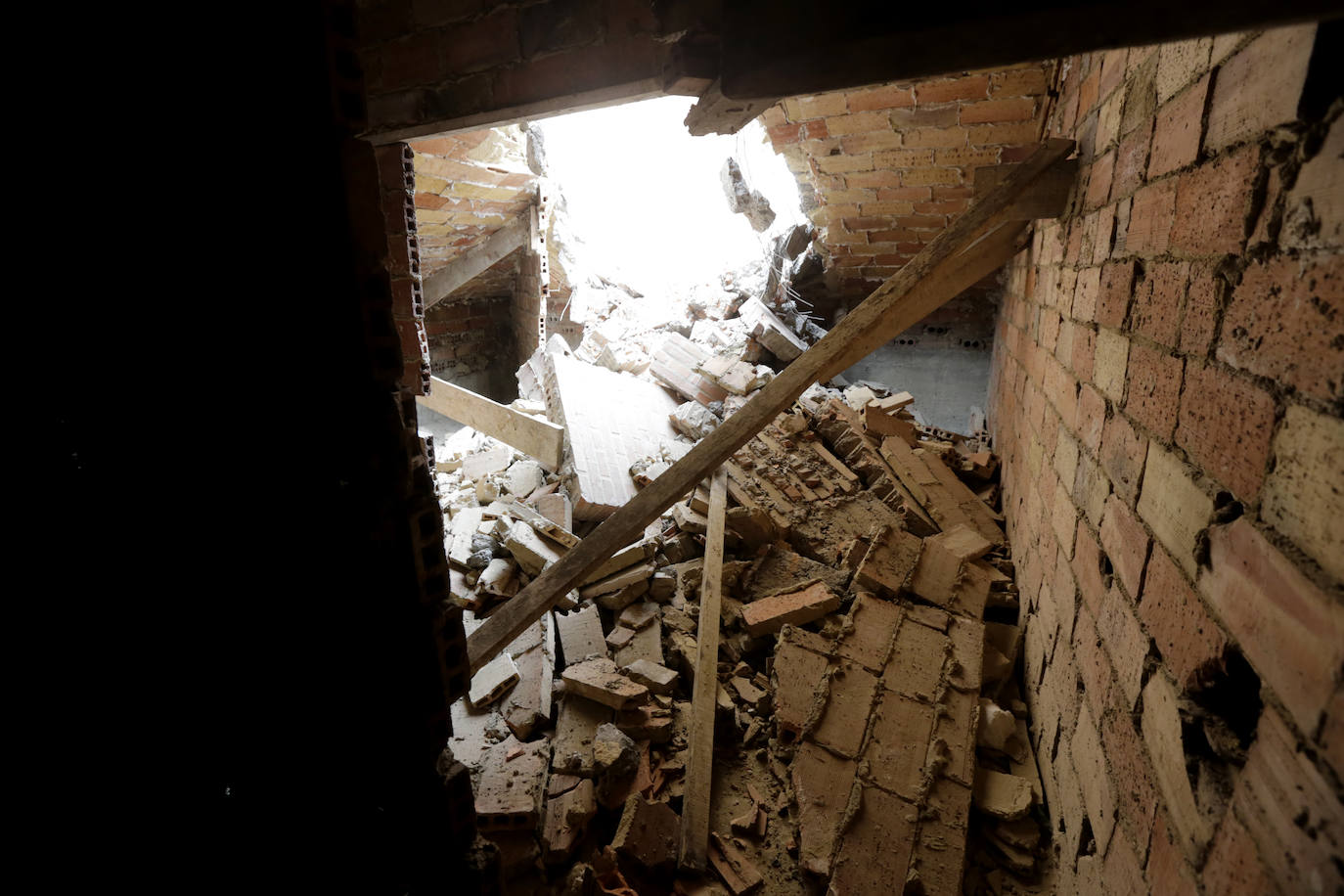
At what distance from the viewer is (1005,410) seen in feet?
13.2

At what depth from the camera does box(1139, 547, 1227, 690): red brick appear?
3.87 feet

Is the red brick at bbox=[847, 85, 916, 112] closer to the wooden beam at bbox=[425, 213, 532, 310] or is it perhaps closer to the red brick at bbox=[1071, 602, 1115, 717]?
the red brick at bbox=[1071, 602, 1115, 717]

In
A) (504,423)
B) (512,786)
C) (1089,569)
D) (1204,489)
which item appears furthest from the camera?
(504,423)

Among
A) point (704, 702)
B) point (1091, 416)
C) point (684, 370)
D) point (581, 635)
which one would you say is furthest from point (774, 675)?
point (684, 370)

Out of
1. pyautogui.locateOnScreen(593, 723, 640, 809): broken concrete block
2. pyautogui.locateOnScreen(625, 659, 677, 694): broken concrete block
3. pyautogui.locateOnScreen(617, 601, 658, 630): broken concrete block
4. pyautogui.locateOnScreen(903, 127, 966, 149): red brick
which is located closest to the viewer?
pyautogui.locateOnScreen(593, 723, 640, 809): broken concrete block

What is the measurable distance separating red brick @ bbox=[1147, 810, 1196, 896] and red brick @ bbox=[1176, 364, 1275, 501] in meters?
0.76

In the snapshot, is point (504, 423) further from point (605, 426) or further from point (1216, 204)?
point (1216, 204)

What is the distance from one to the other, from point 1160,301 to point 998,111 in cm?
242

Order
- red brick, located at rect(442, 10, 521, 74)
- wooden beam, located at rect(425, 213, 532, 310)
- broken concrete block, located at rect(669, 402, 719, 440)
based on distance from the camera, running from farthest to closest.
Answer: wooden beam, located at rect(425, 213, 532, 310) < broken concrete block, located at rect(669, 402, 719, 440) < red brick, located at rect(442, 10, 521, 74)

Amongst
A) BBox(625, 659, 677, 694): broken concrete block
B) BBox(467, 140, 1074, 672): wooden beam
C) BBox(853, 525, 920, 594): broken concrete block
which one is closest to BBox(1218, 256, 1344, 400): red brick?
BBox(467, 140, 1074, 672): wooden beam

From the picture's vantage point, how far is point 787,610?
9.71 ft

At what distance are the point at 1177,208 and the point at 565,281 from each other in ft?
19.0

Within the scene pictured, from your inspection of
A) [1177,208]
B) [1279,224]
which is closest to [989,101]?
[1177,208]

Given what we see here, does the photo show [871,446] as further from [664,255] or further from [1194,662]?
[664,255]
